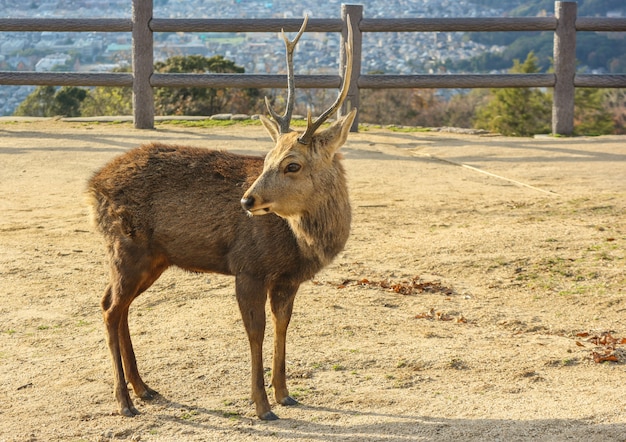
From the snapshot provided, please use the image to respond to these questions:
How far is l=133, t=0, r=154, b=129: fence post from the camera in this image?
49.3 feet

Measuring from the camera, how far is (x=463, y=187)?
450 inches

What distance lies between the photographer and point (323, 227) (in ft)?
17.8

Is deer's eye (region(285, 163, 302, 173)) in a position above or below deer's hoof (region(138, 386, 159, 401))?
above

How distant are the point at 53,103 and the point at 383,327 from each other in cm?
1761

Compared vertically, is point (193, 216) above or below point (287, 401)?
above

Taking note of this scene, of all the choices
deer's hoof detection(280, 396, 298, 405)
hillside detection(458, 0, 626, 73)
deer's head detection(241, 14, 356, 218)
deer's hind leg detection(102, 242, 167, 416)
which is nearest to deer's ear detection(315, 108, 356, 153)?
deer's head detection(241, 14, 356, 218)

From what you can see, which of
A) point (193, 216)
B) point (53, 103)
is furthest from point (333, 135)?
point (53, 103)

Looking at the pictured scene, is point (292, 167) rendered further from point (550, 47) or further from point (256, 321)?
point (550, 47)

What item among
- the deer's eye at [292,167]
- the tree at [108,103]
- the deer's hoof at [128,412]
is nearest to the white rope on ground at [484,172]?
the deer's eye at [292,167]

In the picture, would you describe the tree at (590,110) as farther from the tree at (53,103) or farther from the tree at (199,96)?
the tree at (53,103)

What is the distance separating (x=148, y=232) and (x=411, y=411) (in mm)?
1874

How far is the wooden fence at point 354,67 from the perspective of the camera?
1477 centimetres

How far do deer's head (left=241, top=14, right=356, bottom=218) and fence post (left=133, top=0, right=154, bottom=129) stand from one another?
998 centimetres

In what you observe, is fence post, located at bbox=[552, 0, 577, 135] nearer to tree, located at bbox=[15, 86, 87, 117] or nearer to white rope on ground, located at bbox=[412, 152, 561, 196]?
white rope on ground, located at bbox=[412, 152, 561, 196]
